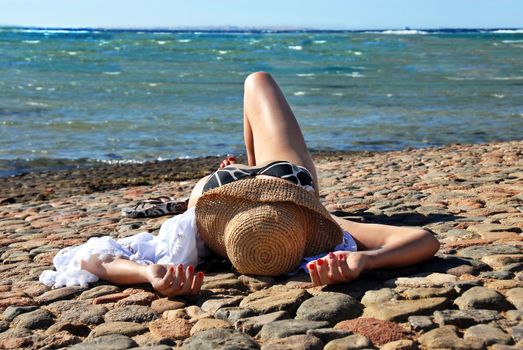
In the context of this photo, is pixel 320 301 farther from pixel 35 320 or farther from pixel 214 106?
pixel 214 106

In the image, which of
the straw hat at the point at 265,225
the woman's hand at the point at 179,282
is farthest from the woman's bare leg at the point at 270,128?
the woman's hand at the point at 179,282

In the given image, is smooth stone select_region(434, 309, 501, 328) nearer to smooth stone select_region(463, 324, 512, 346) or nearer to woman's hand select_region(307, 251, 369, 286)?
smooth stone select_region(463, 324, 512, 346)

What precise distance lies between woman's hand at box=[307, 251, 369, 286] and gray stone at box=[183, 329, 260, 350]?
0.68 metres

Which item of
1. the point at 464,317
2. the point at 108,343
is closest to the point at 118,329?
the point at 108,343

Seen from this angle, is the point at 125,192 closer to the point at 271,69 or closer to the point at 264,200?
the point at 264,200

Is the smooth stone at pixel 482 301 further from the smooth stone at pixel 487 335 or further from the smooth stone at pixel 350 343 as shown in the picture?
the smooth stone at pixel 350 343

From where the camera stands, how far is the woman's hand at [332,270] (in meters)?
4.32

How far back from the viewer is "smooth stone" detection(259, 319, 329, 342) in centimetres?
373

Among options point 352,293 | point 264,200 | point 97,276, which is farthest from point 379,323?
point 97,276

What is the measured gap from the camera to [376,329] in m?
3.70

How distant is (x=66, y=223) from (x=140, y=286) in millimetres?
3253

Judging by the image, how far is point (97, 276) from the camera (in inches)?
193

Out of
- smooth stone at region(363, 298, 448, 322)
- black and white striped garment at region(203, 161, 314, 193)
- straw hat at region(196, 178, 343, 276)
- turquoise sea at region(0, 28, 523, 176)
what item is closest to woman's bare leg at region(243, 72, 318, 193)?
black and white striped garment at region(203, 161, 314, 193)

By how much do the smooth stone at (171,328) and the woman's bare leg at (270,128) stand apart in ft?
6.39
